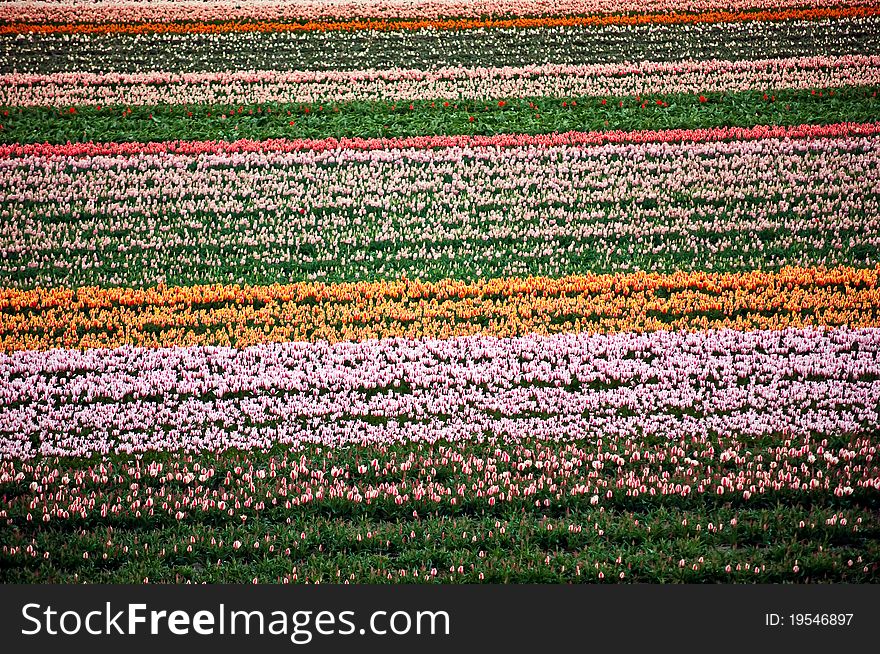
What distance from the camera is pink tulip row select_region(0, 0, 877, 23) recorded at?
1097 inches

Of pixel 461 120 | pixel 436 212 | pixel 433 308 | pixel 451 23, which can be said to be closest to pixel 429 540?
pixel 433 308

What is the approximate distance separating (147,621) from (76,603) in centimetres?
53

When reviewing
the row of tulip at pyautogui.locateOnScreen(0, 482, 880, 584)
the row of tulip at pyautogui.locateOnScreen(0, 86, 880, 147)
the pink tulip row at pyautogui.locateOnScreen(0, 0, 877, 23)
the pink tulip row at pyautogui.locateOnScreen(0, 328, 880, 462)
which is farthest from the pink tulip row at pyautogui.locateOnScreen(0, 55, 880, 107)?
the row of tulip at pyautogui.locateOnScreen(0, 482, 880, 584)

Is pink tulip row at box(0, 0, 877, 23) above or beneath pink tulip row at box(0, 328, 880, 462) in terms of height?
above

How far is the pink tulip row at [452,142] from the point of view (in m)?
17.0

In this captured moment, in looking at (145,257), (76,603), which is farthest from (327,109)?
(76,603)

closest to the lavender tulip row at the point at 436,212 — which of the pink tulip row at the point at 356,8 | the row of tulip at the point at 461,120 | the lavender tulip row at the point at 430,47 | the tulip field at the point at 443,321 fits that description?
the tulip field at the point at 443,321

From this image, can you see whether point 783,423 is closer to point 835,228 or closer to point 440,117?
point 835,228

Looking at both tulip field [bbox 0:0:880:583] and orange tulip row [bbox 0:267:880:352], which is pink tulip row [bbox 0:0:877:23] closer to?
tulip field [bbox 0:0:880:583]

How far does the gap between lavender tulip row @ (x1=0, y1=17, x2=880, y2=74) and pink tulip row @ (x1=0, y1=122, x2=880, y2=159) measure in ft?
23.5

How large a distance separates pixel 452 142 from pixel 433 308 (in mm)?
8464

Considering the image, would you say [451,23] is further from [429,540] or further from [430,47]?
[429,540]

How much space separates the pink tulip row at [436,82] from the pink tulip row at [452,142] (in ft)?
10.9

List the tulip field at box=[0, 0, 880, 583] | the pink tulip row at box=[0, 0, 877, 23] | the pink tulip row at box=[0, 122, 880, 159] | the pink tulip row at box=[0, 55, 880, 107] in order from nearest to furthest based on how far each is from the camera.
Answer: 1. the tulip field at box=[0, 0, 880, 583]
2. the pink tulip row at box=[0, 122, 880, 159]
3. the pink tulip row at box=[0, 55, 880, 107]
4. the pink tulip row at box=[0, 0, 877, 23]
